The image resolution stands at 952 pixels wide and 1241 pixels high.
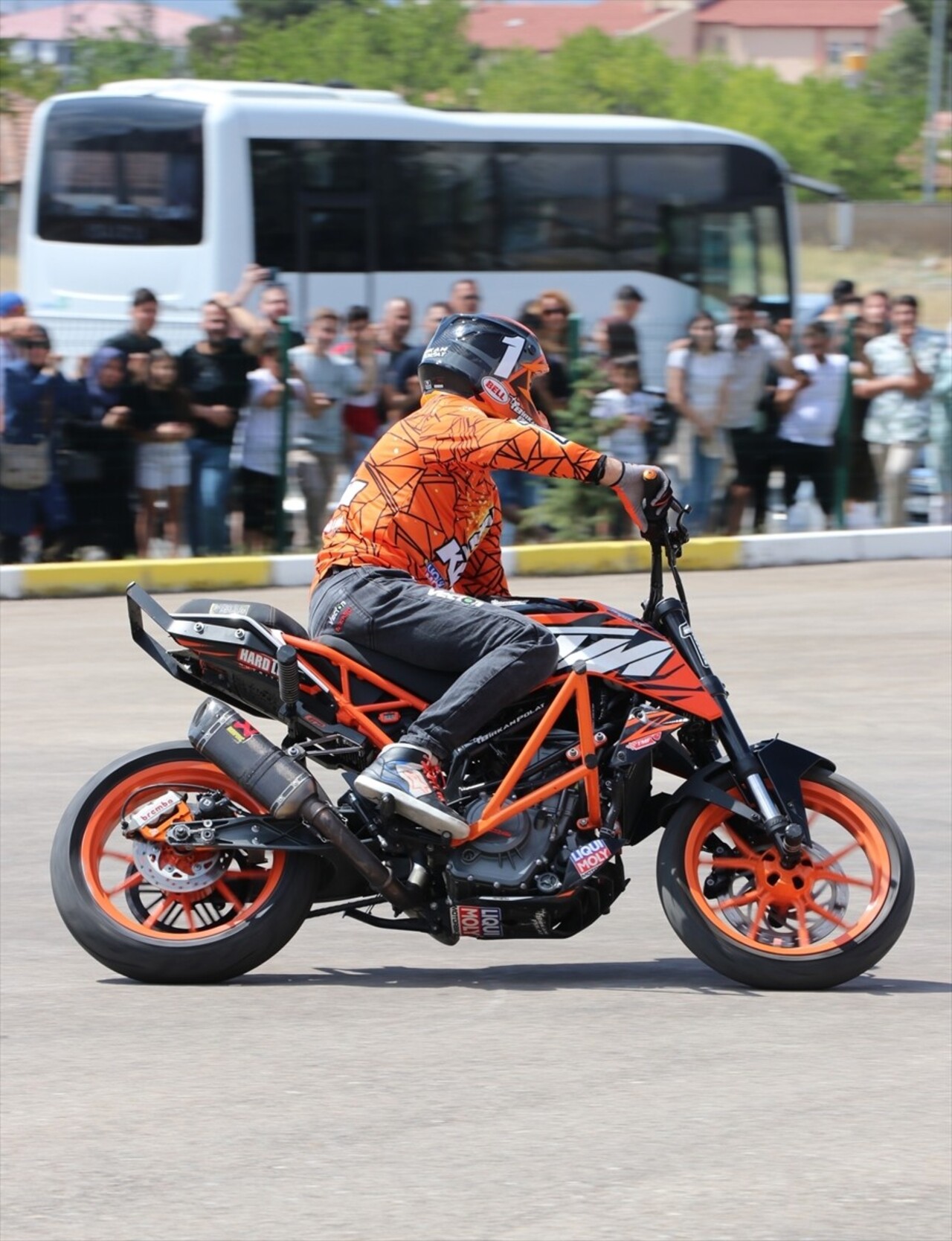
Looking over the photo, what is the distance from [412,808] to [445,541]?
767mm

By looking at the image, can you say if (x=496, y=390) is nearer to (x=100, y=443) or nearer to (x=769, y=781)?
(x=769, y=781)

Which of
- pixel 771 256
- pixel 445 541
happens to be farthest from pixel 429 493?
pixel 771 256

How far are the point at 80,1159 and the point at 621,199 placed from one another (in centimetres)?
1781

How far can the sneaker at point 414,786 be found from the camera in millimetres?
5496

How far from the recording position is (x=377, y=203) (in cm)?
2030

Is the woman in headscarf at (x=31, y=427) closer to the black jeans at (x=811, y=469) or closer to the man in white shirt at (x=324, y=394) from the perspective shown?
the man in white shirt at (x=324, y=394)

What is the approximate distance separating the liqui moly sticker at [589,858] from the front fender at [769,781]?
11.0 inches

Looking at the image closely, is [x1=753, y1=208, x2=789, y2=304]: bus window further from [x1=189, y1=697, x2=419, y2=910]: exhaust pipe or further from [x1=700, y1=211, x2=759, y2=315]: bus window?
[x1=189, y1=697, x2=419, y2=910]: exhaust pipe

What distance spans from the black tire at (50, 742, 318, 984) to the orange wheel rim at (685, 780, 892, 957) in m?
1.10

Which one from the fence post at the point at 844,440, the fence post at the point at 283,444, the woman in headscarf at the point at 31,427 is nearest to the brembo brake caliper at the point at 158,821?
the woman in headscarf at the point at 31,427

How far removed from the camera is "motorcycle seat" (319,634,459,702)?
5672mm

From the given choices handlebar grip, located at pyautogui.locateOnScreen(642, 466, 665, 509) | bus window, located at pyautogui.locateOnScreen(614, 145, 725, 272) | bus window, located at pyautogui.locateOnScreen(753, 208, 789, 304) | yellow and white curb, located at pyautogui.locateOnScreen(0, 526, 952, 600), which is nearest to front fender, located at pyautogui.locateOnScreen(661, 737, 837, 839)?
handlebar grip, located at pyautogui.locateOnScreen(642, 466, 665, 509)

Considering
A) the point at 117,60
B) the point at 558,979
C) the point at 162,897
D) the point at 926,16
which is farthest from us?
the point at 926,16

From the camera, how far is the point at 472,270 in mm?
20594
